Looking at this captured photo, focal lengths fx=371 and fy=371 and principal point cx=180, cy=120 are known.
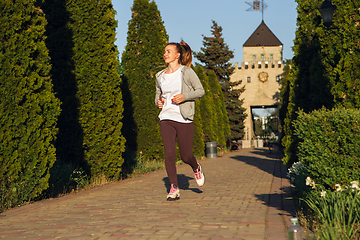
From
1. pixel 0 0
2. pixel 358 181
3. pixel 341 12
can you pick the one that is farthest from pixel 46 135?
pixel 341 12

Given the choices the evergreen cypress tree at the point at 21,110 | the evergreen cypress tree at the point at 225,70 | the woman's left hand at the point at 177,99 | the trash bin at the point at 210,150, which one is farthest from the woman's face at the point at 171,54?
the evergreen cypress tree at the point at 225,70

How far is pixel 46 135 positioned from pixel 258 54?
5324 centimetres

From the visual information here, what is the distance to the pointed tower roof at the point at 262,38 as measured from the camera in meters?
57.0

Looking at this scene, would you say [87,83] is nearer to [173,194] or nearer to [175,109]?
[175,109]

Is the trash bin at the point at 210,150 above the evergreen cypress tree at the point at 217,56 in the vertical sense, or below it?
below

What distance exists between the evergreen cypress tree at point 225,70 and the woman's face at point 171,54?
31.7 meters

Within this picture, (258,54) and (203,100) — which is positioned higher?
(258,54)

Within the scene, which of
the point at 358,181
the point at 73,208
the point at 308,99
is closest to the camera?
the point at 358,181

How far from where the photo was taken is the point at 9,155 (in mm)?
5684

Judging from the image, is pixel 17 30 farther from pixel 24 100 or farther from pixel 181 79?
pixel 181 79

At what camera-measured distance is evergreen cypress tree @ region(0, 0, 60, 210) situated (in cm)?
568

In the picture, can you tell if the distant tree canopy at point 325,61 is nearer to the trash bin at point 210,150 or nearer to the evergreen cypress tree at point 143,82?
the evergreen cypress tree at point 143,82

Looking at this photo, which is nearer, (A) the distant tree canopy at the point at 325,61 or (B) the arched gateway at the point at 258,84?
(A) the distant tree canopy at the point at 325,61

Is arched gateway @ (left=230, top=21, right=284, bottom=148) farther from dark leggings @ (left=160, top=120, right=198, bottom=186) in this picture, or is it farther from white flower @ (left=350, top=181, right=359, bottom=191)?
white flower @ (left=350, top=181, right=359, bottom=191)
